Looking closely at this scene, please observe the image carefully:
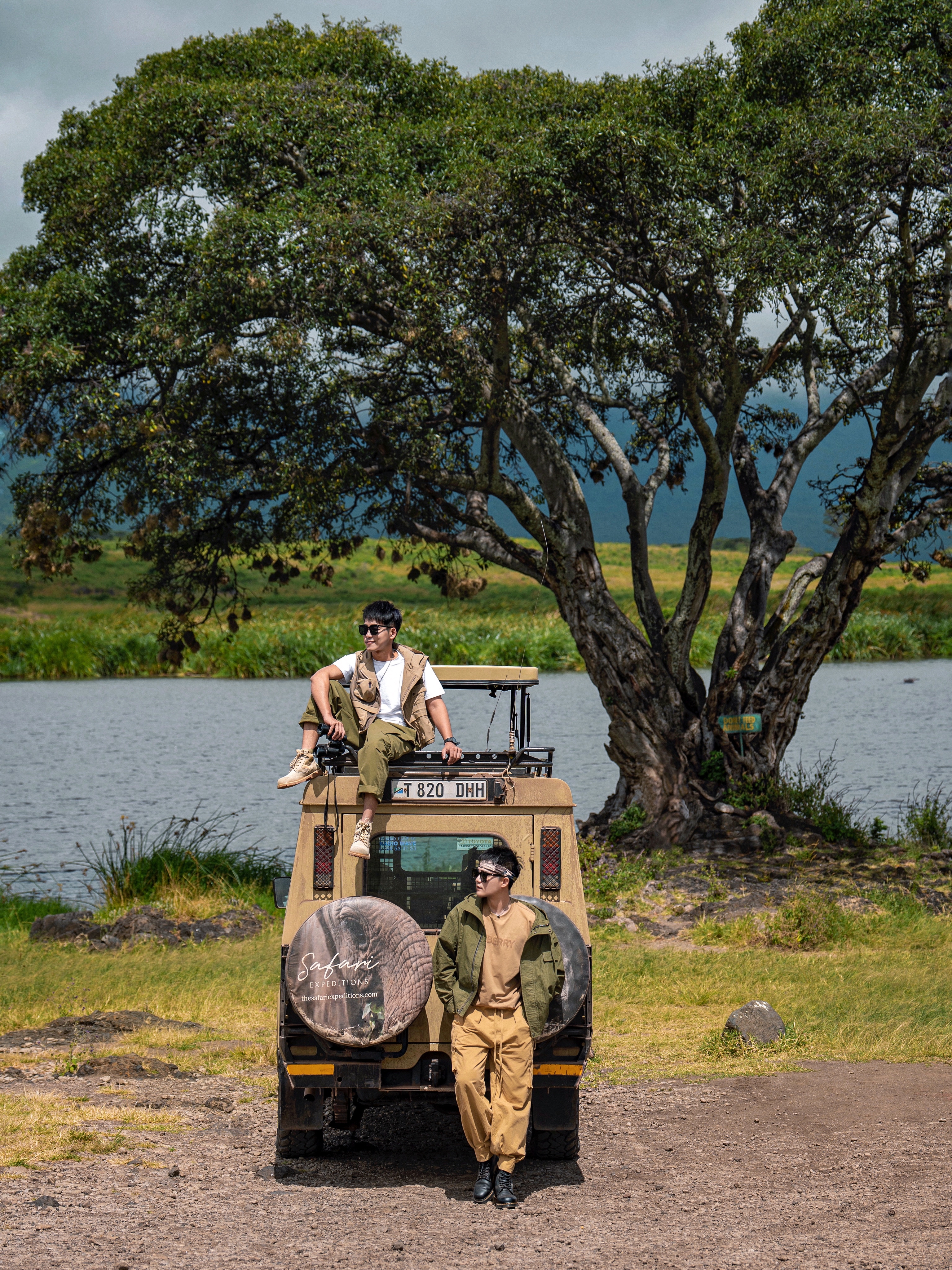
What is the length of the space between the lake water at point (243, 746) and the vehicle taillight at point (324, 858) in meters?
13.6

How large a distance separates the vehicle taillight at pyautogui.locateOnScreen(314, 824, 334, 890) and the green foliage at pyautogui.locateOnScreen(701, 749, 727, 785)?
11.3 meters

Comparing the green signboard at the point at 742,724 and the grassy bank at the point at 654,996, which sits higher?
the green signboard at the point at 742,724

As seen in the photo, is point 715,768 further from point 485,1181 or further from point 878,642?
point 878,642

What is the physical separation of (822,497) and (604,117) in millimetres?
6888

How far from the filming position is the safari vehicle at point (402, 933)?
636 cm

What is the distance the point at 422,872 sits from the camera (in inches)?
276

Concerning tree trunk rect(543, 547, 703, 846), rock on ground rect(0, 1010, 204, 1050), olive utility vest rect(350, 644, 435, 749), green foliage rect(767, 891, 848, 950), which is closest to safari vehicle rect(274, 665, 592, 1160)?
olive utility vest rect(350, 644, 435, 749)

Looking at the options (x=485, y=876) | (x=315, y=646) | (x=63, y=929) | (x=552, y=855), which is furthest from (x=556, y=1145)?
(x=315, y=646)

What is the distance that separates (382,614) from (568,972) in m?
2.41

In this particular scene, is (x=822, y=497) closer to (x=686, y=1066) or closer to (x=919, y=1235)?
(x=686, y=1066)

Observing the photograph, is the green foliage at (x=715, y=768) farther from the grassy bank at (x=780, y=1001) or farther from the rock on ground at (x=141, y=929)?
the rock on ground at (x=141, y=929)

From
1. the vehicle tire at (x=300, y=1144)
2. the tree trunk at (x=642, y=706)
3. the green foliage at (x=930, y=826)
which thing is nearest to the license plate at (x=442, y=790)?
the vehicle tire at (x=300, y=1144)

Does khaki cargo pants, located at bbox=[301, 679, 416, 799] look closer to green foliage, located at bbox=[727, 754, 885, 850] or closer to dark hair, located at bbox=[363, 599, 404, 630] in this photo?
dark hair, located at bbox=[363, 599, 404, 630]

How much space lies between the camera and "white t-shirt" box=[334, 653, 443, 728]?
754 centimetres
